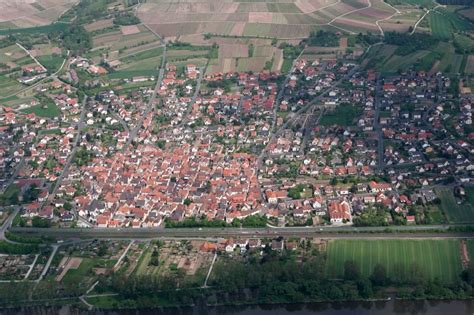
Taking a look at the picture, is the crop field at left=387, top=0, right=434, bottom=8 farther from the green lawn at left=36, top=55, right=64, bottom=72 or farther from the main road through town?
the main road through town

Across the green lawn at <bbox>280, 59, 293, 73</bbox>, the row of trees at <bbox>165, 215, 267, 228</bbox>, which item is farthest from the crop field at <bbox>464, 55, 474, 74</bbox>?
the row of trees at <bbox>165, 215, 267, 228</bbox>

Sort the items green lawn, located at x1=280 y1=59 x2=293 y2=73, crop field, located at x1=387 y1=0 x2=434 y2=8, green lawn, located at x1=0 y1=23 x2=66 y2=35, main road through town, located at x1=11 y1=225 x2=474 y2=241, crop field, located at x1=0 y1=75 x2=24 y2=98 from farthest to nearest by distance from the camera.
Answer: green lawn, located at x1=0 y1=23 x2=66 y2=35, crop field, located at x1=387 y1=0 x2=434 y2=8, green lawn, located at x1=280 y1=59 x2=293 y2=73, crop field, located at x1=0 y1=75 x2=24 y2=98, main road through town, located at x1=11 y1=225 x2=474 y2=241

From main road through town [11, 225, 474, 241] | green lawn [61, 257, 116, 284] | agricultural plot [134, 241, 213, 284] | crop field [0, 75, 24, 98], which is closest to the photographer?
green lawn [61, 257, 116, 284]

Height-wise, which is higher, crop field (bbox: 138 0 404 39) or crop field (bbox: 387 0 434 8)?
crop field (bbox: 387 0 434 8)

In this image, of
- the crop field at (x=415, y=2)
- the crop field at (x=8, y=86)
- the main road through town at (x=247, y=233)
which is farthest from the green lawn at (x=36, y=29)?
the main road through town at (x=247, y=233)

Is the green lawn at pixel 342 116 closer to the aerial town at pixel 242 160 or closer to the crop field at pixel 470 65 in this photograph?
the aerial town at pixel 242 160

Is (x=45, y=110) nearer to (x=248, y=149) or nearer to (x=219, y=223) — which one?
(x=248, y=149)

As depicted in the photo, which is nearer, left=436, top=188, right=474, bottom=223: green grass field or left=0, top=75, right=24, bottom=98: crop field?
left=436, top=188, right=474, bottom=223: green grass field
